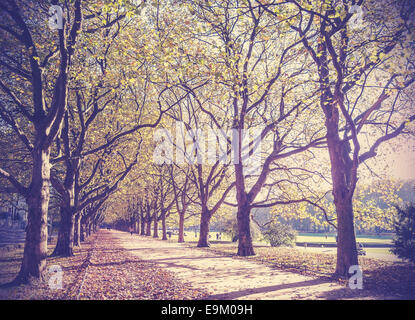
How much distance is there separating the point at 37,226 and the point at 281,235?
79.0 feet

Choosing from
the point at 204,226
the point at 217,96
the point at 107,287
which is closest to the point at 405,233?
the point at 217,96

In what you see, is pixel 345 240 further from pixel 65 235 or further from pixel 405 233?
pixel 65 235

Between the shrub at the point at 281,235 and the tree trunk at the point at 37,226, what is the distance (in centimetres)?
2333

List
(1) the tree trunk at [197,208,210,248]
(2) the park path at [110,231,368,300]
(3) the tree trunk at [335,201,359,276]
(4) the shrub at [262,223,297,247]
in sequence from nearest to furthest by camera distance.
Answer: (2) the park path at [110,231,368,300] → (3) the tree trunk at [335,201,359,276] → (1) the tree trunk at [197,208,210,248] → (4) the shrub at [262,223,297,247]

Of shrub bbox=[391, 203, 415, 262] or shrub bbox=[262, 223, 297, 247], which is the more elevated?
shrub bbox=[391, 203, 415, 262]

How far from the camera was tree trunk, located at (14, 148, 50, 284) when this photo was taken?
934cm

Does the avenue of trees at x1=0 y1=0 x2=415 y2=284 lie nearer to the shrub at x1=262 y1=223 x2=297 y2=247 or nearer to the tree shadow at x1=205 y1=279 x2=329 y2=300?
the tree shadow at x1=205 y1=279 x2=329 y2=300

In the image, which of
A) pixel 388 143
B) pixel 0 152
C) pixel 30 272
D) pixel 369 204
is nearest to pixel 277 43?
pixel 388 143

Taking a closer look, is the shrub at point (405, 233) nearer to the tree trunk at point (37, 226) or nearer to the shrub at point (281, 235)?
the shrub at point (281, 235)

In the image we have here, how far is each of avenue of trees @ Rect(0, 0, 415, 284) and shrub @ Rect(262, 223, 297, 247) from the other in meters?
6.72

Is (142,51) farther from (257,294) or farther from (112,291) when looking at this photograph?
(257,294)

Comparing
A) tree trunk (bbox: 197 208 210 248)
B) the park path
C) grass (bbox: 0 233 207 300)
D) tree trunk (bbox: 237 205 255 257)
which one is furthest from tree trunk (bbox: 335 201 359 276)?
tree trunk (bbox: 197 208 210 248)
